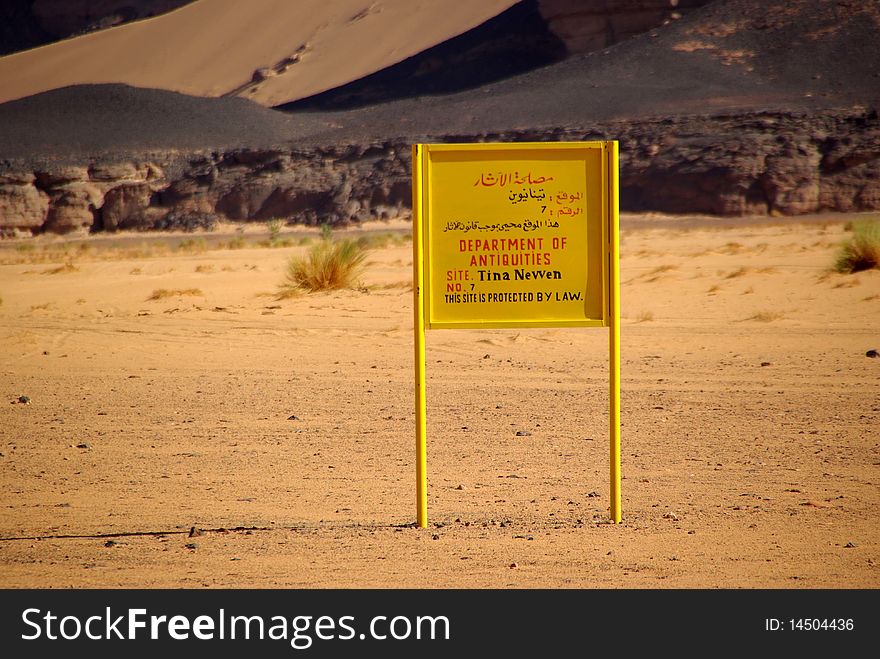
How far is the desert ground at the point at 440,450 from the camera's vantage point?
616 cm

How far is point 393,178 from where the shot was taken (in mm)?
63938

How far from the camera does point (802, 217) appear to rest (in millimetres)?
55469

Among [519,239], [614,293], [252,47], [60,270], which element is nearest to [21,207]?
[60,270]

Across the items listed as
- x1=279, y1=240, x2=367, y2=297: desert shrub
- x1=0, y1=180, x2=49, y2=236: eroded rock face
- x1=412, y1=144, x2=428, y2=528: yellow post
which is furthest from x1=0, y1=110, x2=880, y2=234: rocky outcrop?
x1=412, y1=144, x2=428, y2=528: yellow post

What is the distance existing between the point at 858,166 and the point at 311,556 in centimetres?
5624

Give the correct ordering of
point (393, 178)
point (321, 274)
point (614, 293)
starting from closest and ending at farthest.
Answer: point (614, 293)
point (321, 274)
point (393, 178)

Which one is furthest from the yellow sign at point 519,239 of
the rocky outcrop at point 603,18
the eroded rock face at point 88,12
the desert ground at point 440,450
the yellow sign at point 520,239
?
the eroded rock face at point 88,12

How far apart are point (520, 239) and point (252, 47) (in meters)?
119

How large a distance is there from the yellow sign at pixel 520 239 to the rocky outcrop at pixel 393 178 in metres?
51.5

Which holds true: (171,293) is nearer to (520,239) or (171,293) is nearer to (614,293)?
(520,239)

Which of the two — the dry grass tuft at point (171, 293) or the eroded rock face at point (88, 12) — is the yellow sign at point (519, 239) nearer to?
the dry grass tuft at point (171, 293)

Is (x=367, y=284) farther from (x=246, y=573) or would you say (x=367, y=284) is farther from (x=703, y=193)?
(x=703, y=193)

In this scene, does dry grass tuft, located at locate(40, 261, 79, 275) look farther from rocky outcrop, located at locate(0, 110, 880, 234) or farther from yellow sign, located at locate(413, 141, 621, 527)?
rocky outcrop, located at locate(0, 110, 880, 234)

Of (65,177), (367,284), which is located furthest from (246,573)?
(65,177)
